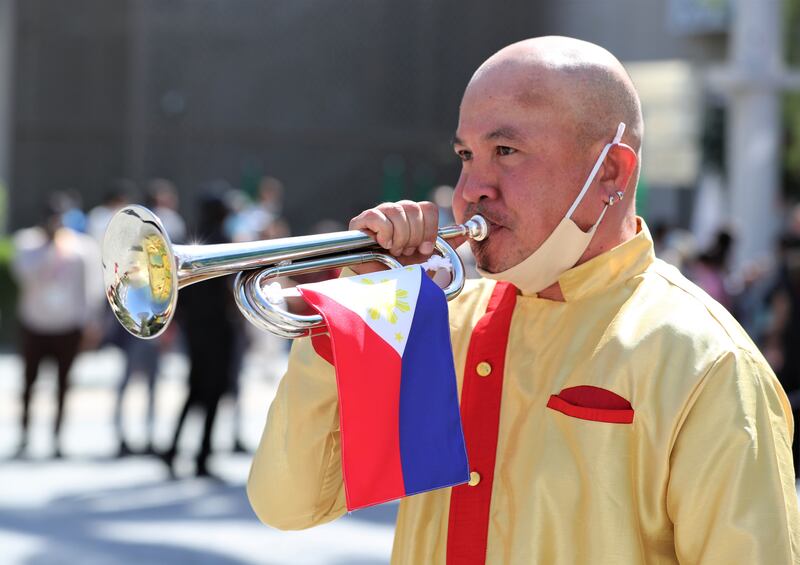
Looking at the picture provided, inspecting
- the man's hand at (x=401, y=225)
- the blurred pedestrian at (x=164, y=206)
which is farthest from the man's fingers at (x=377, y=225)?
the blurred pedestrian at (x=164, y=206)

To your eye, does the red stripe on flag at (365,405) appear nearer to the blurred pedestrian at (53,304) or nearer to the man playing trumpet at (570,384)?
the man playing trumpet at (570,384)

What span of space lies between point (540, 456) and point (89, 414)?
337 inches

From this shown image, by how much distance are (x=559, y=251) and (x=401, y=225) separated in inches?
11.0

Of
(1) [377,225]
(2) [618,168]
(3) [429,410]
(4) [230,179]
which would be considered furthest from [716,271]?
(4) [230,179]

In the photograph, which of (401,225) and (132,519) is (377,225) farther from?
(132,519)

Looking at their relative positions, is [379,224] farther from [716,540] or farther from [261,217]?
[261,217]

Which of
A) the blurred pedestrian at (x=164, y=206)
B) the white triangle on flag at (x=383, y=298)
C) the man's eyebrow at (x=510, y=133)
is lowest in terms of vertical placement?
the white triangle on flag at (x=383, y=298)

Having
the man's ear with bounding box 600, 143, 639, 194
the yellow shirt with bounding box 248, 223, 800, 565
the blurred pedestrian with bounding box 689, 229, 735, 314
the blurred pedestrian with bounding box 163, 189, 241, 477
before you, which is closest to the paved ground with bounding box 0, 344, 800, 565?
the blurred pedestrian with bounding box 163, 189, 241, 477

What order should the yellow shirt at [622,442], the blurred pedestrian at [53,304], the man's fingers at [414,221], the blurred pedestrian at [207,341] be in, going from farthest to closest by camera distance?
the blurred pedestrian at [53,304], the blurred pedestrian at [207,341], the man's fingers at [414,221], the yellow shirt at [622,442]

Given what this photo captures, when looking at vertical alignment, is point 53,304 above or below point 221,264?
above

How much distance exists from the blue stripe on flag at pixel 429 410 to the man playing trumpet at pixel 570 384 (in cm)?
10

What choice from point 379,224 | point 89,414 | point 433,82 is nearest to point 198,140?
point 433,82

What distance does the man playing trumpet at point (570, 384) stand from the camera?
1.77 m

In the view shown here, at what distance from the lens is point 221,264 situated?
6.50 feet
